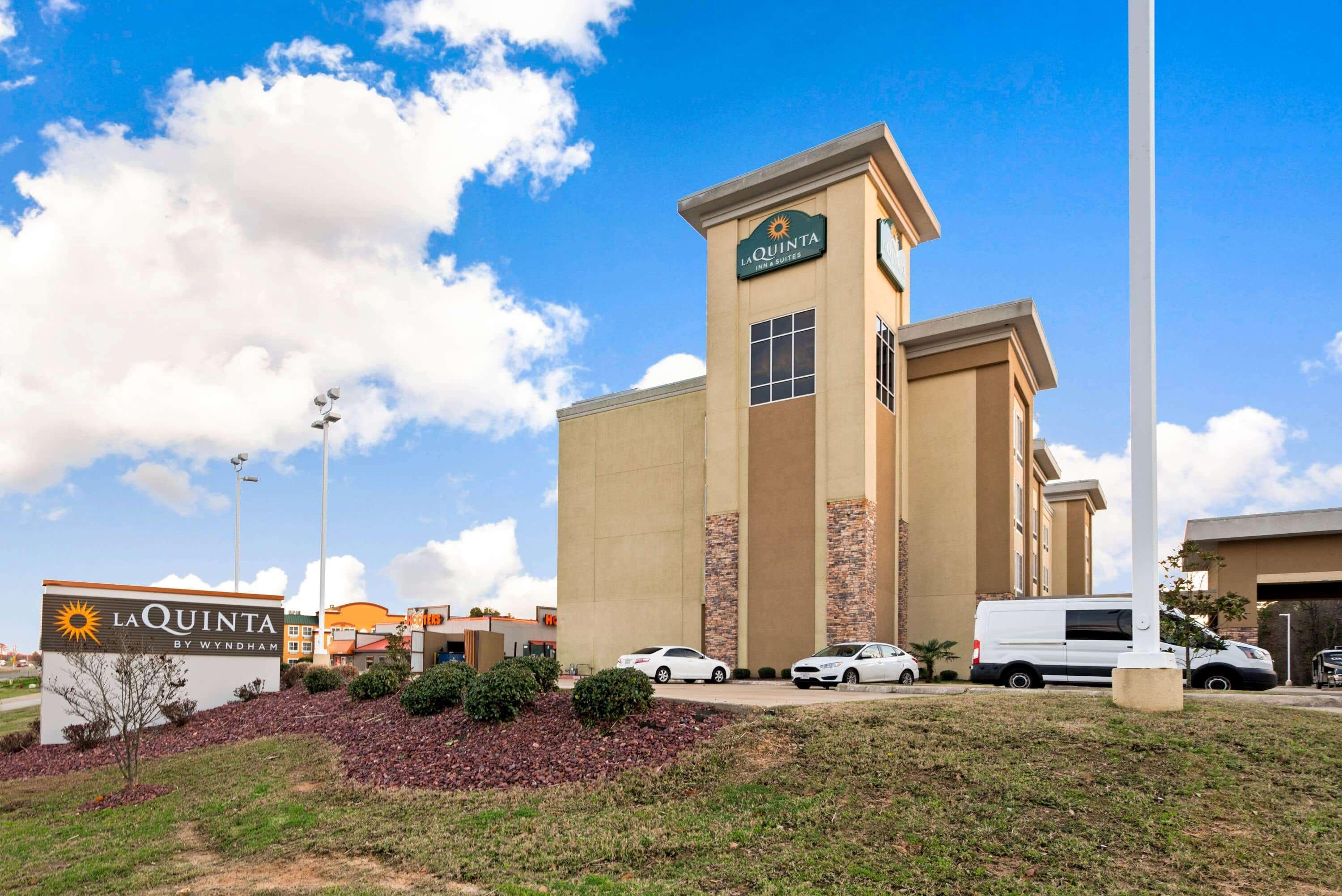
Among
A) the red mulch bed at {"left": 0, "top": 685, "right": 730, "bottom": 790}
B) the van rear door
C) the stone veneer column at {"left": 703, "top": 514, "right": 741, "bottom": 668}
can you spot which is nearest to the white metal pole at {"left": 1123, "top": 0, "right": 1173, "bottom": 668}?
the red mulch bed at {"left": 0, "top": 685, "right": 730, "bottom": 790}

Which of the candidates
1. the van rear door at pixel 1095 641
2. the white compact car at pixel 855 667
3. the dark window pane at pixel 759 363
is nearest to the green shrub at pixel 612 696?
the white compact car at pixel 855 667

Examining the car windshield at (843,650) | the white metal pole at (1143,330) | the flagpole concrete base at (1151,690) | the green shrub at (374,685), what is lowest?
the car windshield at (843,650)

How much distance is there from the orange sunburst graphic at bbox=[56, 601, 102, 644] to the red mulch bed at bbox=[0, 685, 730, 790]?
130 inches

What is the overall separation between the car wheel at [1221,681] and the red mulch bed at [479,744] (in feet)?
44.9

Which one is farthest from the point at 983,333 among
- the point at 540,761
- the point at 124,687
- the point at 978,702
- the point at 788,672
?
the point at 124,687

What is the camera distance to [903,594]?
32500mm

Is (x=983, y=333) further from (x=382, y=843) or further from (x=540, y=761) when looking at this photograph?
(x=382, y=843)

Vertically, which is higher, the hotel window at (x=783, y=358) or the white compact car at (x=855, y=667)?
the hotel window at (x=783, y=358)

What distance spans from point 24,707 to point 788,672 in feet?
100

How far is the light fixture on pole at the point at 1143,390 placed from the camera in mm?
11094

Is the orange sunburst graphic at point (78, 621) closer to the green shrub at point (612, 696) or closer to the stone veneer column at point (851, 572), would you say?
the green shrub at point (612, 696)

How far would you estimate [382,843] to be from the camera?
906 centimetres

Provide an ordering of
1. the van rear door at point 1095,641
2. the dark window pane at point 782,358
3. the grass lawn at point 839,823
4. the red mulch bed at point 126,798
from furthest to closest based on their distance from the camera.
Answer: the dark window pane at point 782,358 → the van rear door at point 1095,641 → the red mulch bed at point 126,798 → the grass lawn at point 839,823

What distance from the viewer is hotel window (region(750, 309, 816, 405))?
105ft
